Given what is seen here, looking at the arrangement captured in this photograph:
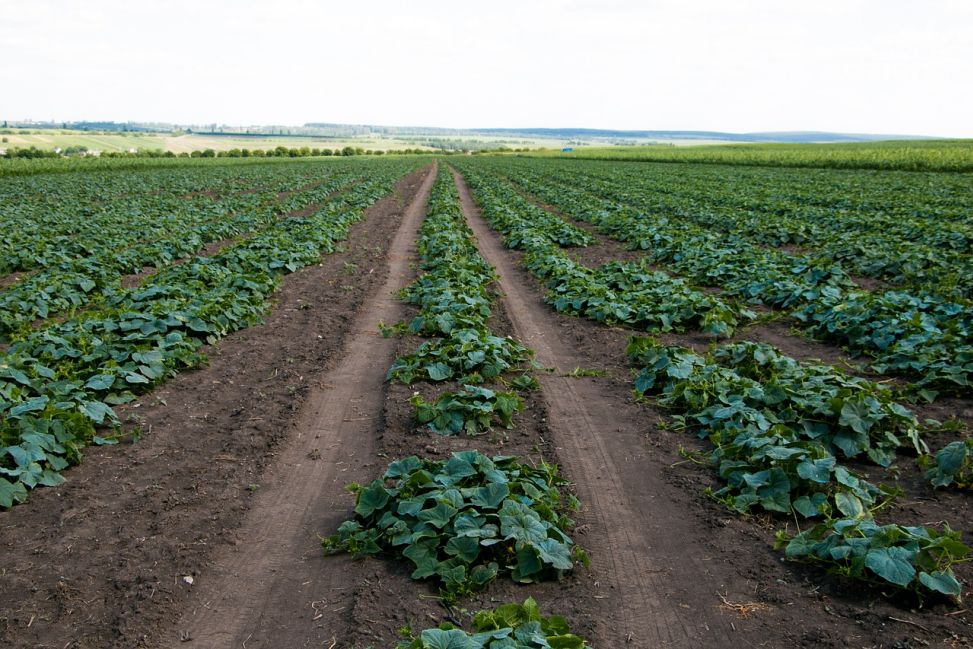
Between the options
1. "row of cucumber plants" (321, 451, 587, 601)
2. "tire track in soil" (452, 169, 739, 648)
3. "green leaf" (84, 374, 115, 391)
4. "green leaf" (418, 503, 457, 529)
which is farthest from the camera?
"green leaf" (84, 374, 115, 391)

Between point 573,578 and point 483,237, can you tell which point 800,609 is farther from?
point 483,237

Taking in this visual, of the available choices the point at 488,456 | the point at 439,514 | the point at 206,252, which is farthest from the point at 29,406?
the point at 206,252

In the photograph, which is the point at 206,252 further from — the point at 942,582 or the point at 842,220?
the point at 842,220

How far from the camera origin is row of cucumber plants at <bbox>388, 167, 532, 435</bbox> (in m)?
7.09

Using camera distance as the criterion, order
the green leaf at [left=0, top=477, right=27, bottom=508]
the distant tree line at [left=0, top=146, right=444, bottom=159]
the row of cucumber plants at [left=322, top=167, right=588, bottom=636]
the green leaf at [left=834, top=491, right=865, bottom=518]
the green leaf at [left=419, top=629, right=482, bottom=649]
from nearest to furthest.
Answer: the green leaf at [left=419, top=629, right=482, bottom=649] < the row of cucumber plants at [left=322, top=167, right=588, bottom=636] < the green leaf at [left=834, top=491, right=865, bottom=518] < the green leaf at [left=0, top=477, right=27, bottom=508] < the distant tree line at [left=0, top=146, right=444, bottom=159]

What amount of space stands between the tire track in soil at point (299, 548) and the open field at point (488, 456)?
0.03 meters

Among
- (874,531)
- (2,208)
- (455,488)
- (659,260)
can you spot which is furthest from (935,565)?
(2,208)

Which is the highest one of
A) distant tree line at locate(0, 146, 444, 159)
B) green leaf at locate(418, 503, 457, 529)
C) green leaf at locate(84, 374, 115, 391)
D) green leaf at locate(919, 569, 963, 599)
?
distant tree line at locate(0, 146, 444, 159)

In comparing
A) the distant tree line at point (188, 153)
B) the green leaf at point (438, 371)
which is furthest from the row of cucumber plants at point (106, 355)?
the distant tree line at point (188, 153)

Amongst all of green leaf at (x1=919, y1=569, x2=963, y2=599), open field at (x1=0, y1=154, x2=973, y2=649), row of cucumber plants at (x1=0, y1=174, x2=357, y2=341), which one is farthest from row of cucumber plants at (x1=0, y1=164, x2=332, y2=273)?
green leaf at (x1=919, y1=569, x2=963, y2=599)

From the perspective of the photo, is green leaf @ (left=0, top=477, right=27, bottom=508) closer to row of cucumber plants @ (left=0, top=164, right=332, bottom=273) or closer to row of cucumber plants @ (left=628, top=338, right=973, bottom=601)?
row of cucumber plants @ (left=628, top=338, right=973, bottom=601)

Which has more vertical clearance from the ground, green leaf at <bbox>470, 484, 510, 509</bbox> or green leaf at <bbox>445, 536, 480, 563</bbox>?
green leaf at <bbox>470, 484, 510, 509</bbox>

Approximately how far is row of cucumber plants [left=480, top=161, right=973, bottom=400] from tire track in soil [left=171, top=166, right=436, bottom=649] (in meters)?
6.81

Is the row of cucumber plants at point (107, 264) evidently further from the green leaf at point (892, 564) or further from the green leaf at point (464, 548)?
the green leaf at point (892, 564)
